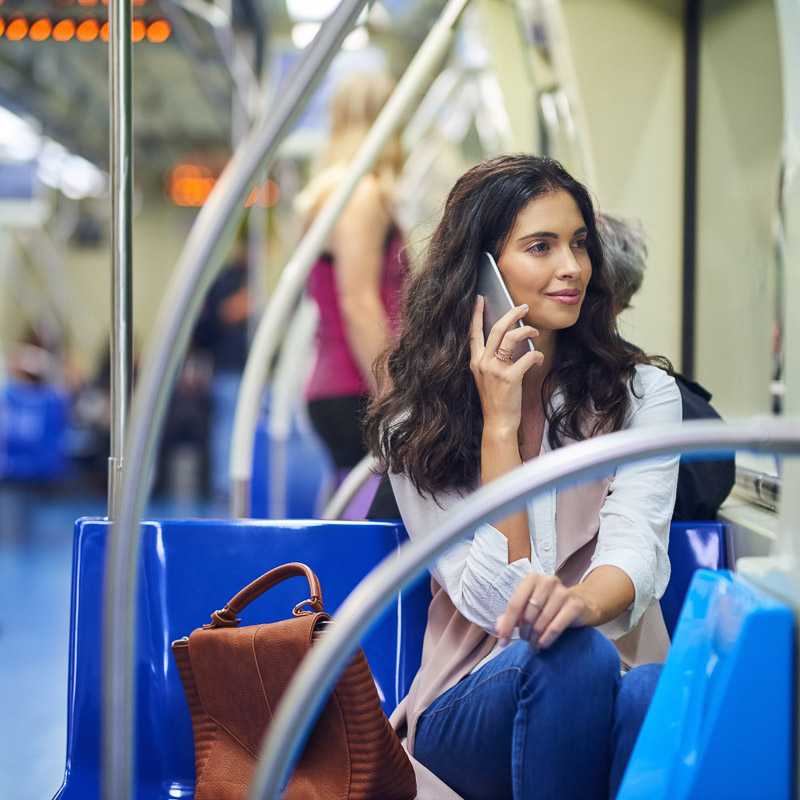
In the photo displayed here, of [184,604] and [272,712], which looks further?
[184,604]

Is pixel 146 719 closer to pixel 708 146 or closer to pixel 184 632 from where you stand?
pixel 184 632

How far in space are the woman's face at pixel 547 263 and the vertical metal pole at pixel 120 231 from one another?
565 millimetres

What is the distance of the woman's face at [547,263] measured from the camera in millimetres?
1894

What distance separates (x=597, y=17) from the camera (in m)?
3.36

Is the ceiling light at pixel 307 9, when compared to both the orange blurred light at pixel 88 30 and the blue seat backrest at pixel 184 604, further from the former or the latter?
the blue seat backrest at pixel 184 604

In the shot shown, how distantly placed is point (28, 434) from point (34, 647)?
4748 mm

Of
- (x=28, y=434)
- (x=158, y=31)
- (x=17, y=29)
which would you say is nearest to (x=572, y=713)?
(x=158, y=31)

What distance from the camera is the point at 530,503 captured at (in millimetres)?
1828

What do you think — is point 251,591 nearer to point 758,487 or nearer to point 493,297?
point 493,297

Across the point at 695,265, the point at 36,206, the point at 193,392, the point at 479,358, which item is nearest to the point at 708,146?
the point at 695,265

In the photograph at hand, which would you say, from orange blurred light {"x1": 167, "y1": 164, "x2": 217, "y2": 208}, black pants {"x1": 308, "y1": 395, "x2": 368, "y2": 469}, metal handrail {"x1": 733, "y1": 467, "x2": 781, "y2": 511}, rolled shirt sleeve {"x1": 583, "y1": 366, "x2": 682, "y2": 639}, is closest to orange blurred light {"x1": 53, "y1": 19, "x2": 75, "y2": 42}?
black pants {"x1": 308, "y1": 395, "x2": 368, "y2": 469}

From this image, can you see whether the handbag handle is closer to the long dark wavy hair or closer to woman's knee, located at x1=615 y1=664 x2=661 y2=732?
the long dark wavy hair

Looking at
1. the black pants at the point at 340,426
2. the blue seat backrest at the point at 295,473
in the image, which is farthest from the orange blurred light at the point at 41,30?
the black pants at the point at 340,426

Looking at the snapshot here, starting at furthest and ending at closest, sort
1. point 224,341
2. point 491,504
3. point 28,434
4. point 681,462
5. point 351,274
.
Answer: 1. point 28,434
2. point 224,341
3. point 351,274
4. point 681,462
5. point 491,504
